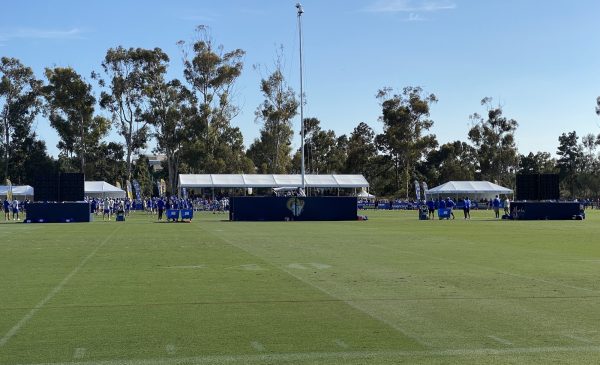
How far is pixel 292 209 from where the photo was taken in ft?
158

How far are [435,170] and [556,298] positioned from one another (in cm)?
9825

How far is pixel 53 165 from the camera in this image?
343 ft

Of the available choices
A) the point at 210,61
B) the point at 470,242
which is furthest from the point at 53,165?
the point at 470,242

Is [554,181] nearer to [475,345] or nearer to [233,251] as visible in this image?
[233,251]

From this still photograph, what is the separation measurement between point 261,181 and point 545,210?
39754 millimetres

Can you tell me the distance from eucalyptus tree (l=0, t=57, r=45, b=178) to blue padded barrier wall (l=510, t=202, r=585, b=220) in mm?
69124

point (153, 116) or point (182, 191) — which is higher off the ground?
point (153, 116)

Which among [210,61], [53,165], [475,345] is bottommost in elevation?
[475,345]

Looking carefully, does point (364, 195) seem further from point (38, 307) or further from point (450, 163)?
point (38, 307)

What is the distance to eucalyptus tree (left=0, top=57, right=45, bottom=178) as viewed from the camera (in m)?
95.0

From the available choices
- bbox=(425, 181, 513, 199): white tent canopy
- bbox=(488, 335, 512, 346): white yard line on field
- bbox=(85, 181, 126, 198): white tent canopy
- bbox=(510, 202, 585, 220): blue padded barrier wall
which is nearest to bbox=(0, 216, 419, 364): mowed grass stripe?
bbox=(488, 335, 512, 346): white yard line on field

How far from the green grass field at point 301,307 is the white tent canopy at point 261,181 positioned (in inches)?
2379

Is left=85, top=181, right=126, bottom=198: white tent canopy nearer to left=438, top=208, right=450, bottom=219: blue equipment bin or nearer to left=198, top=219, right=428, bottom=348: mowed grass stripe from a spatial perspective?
left=438, top=208, right=450, bottom=219: blue equipment bin

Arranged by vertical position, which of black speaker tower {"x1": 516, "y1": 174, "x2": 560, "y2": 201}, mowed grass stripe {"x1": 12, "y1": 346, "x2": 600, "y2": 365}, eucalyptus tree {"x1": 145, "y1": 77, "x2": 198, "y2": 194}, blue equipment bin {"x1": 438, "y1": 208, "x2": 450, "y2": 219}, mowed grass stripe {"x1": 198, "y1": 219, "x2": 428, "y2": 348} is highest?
eucalyptus tree {"x1": 145, "y1": 77, "x2": 198, "y2": 194}
